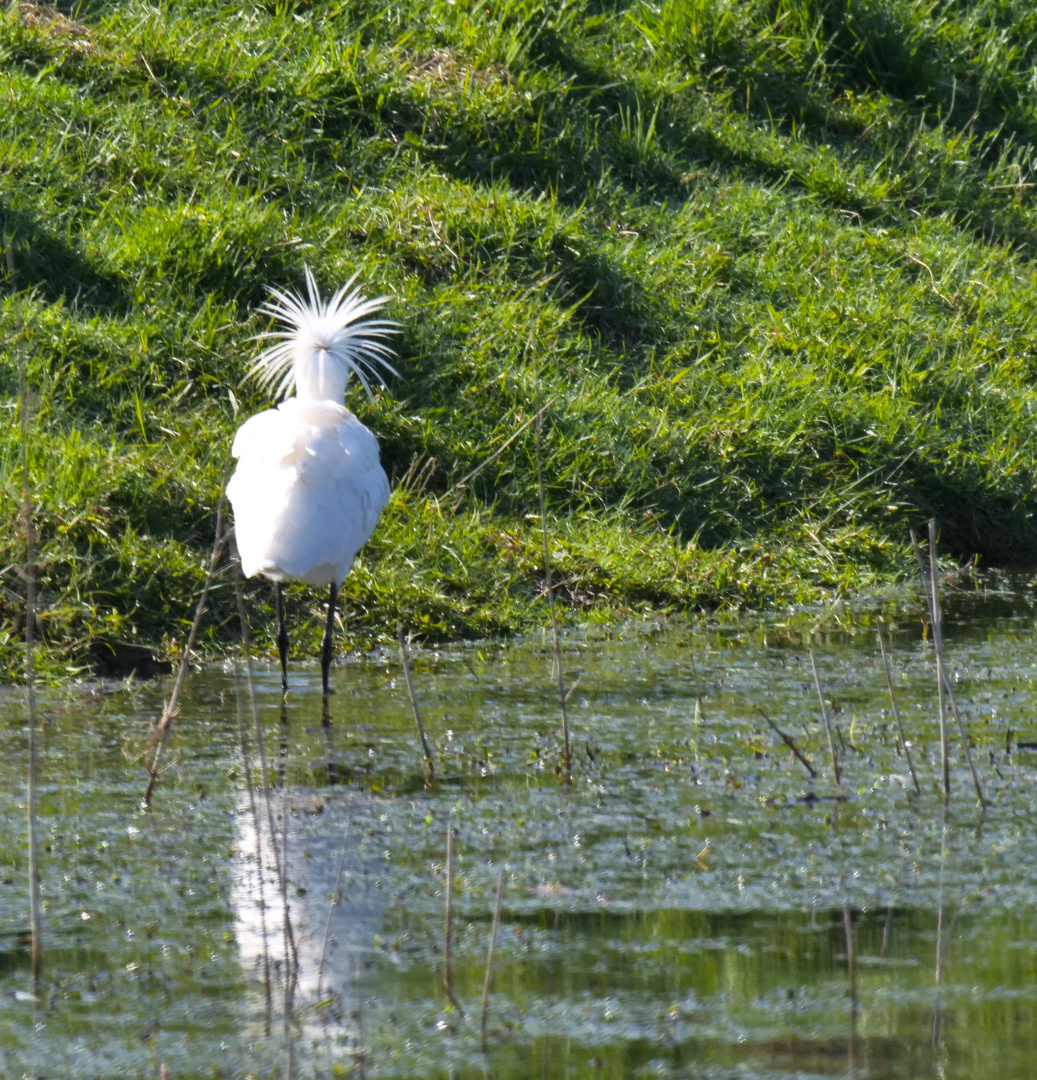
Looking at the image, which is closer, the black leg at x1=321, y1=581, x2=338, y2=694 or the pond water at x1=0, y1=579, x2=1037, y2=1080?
the pond water at x1=0, y1=579, x2=1037, y2=1080

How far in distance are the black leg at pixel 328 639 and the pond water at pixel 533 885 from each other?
0.13 m

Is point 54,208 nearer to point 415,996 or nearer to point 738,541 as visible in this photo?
point 738,541

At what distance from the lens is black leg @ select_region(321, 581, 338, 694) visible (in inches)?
247

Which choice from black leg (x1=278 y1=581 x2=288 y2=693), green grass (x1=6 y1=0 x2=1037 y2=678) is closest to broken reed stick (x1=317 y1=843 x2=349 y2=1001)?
black leg (x1=278 y1=581 x2=288 y2=693)

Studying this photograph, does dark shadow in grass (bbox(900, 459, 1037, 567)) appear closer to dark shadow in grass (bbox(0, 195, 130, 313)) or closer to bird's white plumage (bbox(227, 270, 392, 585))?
bird's white plumage (bbox(227, 270, 392, 585))

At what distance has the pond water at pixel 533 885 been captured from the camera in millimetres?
3135

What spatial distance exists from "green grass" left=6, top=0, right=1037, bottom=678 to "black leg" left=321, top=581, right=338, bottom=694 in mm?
480

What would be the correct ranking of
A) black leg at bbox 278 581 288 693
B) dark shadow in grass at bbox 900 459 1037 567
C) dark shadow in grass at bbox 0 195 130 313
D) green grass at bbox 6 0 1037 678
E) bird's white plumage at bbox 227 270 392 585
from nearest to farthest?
bird's white plumage at bbox 227 270 392 585 < black leg at bbox 278 581 288 693 < green grass at bbox 6 0 1037 678 < dark shadow in grass at bbox 0 195 130 313 < dark shadow in grass at bbox 900 459 1037 567

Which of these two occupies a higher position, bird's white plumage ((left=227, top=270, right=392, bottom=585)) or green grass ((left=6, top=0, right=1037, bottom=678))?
green grass ((left=6, top=0, right=1037, bottom=678))

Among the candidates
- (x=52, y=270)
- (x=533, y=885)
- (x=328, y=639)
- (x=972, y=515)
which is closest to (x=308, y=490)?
(x=328, y=639)

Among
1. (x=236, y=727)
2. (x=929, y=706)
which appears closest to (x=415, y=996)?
(x=236, y=727)

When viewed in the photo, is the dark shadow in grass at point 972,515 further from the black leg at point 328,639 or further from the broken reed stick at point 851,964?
the broken reed stick at point 851,964

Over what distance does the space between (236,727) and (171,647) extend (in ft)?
3.46

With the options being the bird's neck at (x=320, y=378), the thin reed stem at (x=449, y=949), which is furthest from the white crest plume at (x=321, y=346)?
the thin reed stem at (x=449, y=949)
